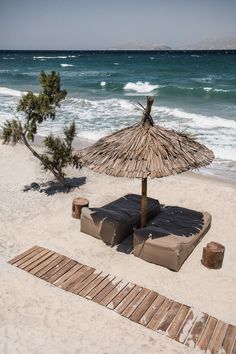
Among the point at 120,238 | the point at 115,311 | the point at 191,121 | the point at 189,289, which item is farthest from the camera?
the point at 191,121

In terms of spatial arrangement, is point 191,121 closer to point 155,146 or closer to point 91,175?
point 91,175

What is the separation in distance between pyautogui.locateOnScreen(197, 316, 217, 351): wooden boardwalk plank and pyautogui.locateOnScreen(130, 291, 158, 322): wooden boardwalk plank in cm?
105

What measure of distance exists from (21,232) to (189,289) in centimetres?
431

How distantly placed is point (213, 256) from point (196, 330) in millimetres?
1890

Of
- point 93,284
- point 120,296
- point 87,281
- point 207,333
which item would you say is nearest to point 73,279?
point 87,281

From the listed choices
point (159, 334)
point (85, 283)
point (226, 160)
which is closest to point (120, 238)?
point (85, 283)

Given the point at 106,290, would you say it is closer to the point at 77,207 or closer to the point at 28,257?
the point at 28,257

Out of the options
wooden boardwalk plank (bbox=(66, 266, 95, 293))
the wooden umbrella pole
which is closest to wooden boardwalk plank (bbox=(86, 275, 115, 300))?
wooden boardwalk plank (bbox=(66, 266, 95, 293))

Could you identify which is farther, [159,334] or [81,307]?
[81,307]

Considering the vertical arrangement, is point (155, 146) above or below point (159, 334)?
above

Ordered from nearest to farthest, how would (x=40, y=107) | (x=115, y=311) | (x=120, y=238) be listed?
(x=115, y=311) → (x=120, y=238) → (x=40, y=107)

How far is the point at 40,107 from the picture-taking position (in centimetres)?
1066

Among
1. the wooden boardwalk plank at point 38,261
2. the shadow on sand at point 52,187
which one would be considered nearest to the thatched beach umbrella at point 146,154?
the wooden boardwalk plank at point 38,261

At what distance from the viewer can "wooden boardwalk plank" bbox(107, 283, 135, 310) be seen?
668 cm
